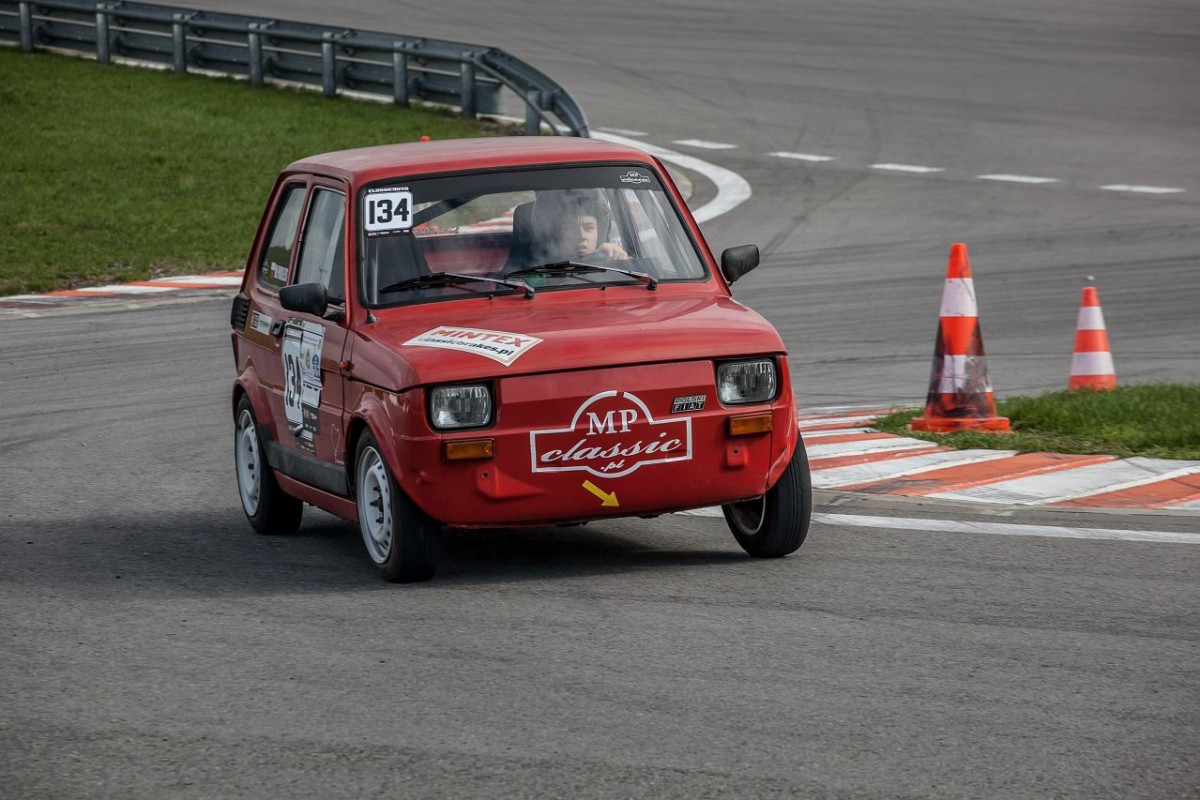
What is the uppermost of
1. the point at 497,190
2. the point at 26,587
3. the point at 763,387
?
the point at 497,190

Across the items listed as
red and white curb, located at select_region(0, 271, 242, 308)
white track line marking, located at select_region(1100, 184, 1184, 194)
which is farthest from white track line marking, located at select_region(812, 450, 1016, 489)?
white track line marking, located at select_region(1100, 184, 1184, 194)

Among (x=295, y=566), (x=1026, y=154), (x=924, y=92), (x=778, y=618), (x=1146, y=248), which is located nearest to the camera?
(x=778, y=618)

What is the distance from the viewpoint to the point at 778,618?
6.55 m

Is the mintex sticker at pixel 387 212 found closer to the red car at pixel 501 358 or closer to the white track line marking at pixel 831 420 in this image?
the red car at pixel 501 358

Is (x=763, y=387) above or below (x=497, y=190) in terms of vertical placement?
below

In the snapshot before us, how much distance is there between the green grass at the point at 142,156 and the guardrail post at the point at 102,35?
0.90ft

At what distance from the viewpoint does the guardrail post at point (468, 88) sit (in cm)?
2653

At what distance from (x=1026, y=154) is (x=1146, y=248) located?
21.9ft

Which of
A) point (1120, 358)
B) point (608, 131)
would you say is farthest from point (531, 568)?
point (608, 131)

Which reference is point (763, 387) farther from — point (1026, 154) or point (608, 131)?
point (608, 131)

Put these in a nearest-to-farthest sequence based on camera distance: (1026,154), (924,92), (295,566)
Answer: (295,566) < (1026,154) < (924,92)

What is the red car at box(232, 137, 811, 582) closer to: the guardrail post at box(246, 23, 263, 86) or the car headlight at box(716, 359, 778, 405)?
the car headlight at box(716, 359, 778, 405)

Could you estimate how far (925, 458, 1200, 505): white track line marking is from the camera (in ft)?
28.0

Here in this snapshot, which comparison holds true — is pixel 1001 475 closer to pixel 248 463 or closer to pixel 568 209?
pixel 568 209
